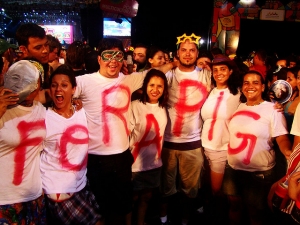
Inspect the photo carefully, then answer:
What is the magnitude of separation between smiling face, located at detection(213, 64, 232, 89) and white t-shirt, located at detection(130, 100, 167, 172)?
0.83 metres

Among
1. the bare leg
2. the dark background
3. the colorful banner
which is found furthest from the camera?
the dark background

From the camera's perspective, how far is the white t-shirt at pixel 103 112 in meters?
3.36

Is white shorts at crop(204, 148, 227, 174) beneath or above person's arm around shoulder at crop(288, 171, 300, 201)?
beneath

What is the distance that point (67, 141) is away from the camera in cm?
274

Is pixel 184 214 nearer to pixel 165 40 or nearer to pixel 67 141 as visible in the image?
pixel 67 141

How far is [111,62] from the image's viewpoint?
3.37 m

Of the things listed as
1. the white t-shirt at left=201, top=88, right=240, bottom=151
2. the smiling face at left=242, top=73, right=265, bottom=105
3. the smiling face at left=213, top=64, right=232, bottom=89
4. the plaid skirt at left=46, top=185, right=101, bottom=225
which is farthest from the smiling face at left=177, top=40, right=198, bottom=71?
the plaid skirt at left=46, top=185, right=101, bottom=225

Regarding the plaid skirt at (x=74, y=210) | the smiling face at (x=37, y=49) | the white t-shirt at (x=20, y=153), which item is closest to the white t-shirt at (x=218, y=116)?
the plaid skirt at (x=74, y=210)

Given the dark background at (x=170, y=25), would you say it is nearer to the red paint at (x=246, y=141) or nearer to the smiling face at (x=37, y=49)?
the red paint at (x=246, y=141)

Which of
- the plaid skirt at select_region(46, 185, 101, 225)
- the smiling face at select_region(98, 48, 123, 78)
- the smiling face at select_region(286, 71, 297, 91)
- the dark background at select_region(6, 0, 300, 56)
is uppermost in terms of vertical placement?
the dark background at select_region(6, 0, 300, 56)

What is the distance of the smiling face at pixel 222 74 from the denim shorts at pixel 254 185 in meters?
1.06

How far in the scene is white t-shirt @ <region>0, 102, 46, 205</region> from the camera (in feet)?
7.64

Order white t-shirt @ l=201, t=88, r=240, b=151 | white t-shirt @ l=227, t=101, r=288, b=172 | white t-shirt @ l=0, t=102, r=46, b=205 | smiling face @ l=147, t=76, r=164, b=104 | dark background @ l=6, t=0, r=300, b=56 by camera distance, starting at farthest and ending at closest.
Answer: dark background @ l=6, t=0, r=300, b=56 → white t-shirt @ l=201, t=88, r=240, b=151 → smiling face @ l=147, t=76, r=164, b=104 → white t-shirt @ l=227, t=101, r=288, b=172 → white t-shirt @ l=0, t=102, r=46, b=205

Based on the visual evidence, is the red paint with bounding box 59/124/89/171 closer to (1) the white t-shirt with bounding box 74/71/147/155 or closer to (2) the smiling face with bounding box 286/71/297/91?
(1) the white t-shirt with bounding box 74/71/147/155
